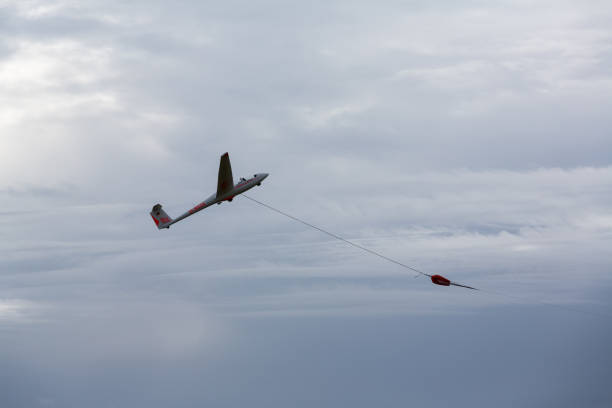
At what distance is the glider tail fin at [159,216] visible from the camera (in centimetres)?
11175

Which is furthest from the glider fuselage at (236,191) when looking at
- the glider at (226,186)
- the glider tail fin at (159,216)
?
the glider tail fin at (159,216)

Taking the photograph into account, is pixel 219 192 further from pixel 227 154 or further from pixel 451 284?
pixel 451 284

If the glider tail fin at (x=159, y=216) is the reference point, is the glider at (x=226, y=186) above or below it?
above

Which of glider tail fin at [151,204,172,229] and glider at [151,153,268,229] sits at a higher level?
glider at [151,153,268,229]

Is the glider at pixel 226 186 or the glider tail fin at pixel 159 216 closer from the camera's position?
the glider at pixel 226 186

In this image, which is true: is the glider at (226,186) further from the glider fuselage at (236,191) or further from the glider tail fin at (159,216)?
the glider tail fin at (159,216)

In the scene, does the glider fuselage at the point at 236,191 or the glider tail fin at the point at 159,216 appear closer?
the glider fuselage at the point at 236,191

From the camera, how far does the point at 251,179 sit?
9750 cm

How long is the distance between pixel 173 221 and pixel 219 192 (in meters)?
15.7

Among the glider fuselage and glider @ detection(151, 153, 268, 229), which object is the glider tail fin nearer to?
glider @ detection(151, 153, 268, 229)

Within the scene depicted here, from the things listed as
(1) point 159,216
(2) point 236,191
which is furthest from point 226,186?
(1) point 159,216

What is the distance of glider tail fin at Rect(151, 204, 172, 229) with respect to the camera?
4400 inches

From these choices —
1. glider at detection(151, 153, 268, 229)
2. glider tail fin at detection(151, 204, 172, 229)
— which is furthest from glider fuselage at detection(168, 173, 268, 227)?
glider tail fin at detection(151, 204, 172, 229)

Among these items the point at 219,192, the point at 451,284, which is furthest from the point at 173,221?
the point at 451,284
